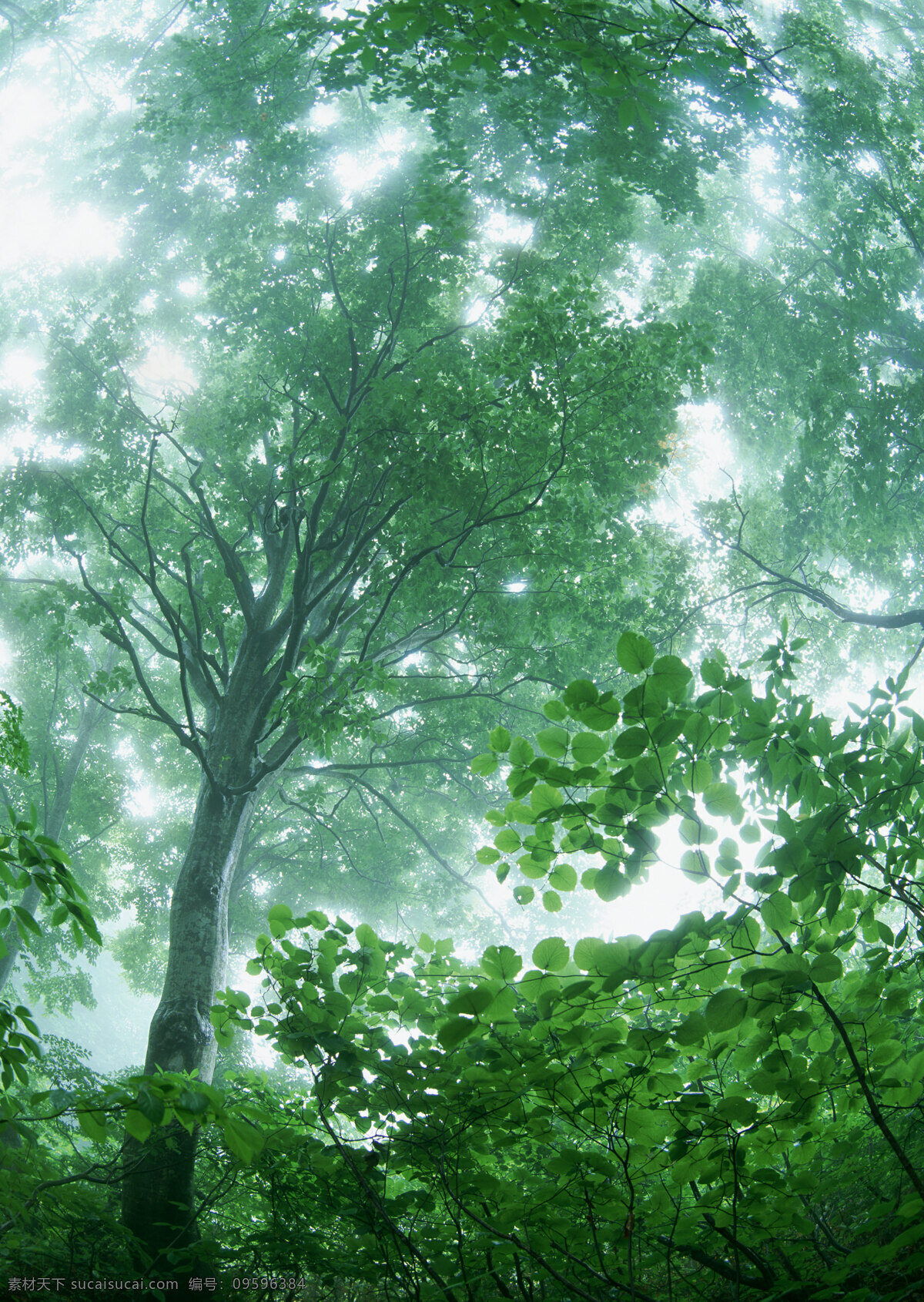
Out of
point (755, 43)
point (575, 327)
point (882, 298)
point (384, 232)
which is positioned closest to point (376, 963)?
point (575, 327)

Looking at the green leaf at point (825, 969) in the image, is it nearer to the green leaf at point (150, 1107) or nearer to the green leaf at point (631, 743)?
the green leaf at point (631, 743)

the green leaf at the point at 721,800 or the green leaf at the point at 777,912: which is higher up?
the green leaf at the point at 721,800

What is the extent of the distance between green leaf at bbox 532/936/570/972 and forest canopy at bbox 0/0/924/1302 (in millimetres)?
12

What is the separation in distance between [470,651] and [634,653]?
8596 mm

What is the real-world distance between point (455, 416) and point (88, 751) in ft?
37.8

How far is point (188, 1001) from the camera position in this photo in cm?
439

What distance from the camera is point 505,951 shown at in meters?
1.44

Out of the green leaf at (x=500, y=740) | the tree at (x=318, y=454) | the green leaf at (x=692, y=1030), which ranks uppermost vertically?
the tree at (x=318, y=454)

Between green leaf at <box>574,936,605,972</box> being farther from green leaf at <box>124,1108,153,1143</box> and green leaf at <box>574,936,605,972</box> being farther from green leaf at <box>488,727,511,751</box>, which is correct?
green leaf at <box>124,1108,153,1143</box>

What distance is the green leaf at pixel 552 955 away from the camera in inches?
54.0

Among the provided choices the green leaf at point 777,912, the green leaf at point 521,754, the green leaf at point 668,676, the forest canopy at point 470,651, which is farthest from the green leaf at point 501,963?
the green leaf at point 668,676

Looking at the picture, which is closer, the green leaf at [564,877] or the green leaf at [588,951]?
the green leaf at [588,951]

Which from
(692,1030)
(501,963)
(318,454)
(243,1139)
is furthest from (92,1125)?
(318,454)

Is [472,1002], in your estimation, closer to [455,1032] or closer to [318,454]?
[455,1032]
